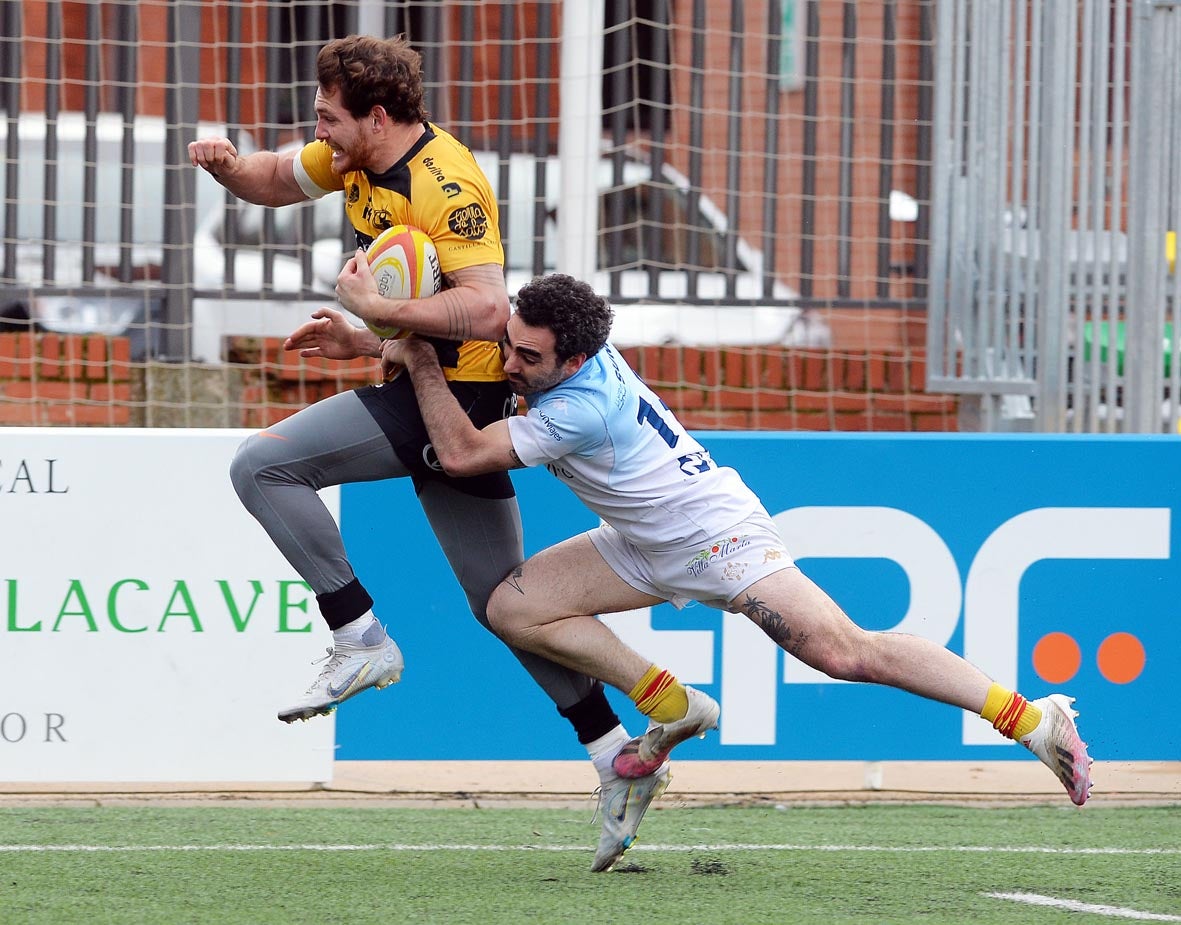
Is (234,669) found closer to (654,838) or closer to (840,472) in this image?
(654,838)

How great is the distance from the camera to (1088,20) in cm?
765

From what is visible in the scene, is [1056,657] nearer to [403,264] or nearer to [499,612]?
[499,612]

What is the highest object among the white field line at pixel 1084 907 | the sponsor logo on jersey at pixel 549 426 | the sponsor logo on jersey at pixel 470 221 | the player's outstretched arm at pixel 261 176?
the player's outstretched arm at pixel 261 176

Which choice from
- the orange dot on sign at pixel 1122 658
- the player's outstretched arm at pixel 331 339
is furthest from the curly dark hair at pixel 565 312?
the orange dot on sign at pixel 1122 658

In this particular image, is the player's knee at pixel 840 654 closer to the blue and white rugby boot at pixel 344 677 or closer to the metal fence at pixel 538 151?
the blue and white rugby boot at pixel 344 677

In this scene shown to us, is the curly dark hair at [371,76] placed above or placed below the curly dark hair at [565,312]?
above

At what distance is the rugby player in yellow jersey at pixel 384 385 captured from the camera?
4.69m

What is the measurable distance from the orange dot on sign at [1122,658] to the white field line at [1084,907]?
1980 mm

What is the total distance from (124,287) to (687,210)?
265 centimetres

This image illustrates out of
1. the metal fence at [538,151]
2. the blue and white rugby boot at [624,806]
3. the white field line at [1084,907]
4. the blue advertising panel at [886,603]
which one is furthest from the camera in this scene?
the metal fence at [538,151]

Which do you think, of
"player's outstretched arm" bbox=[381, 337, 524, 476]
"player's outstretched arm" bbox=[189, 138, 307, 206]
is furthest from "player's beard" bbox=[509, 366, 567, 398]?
"player's outstretched arm" bbox=[189, 138, 307, 206]

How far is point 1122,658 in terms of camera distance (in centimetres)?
674

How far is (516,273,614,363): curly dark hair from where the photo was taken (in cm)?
469

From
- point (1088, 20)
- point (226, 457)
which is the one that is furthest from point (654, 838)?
point (1088, 20)
